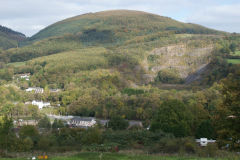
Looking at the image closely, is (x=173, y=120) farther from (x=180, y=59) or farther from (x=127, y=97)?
(x=180, y=59)

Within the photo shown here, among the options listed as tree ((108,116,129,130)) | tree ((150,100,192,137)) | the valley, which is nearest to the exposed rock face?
the valley

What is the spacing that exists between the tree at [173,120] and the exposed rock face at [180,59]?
73145 mm

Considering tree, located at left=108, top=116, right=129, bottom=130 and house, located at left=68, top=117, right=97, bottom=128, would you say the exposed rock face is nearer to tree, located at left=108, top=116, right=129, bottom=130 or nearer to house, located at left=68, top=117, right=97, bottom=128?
house, located at left=68, top=117, right=97, bottom=128

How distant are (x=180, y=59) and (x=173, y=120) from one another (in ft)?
286

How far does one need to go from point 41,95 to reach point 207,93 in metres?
44.0

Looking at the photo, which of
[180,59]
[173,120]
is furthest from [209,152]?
[180,59]

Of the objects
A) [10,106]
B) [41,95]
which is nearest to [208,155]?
[10,106]

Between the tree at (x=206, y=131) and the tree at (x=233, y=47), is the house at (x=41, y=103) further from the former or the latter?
the tree at (x=233, y=47)

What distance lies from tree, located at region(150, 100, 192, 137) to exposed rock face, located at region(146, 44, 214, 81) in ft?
240

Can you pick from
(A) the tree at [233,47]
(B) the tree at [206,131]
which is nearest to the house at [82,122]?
(B) the tree at [206,131]

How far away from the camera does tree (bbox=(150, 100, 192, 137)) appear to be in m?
39.8

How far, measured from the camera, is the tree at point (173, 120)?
39781 millimetres

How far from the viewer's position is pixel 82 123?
199 feet

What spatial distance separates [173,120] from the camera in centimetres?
4078
